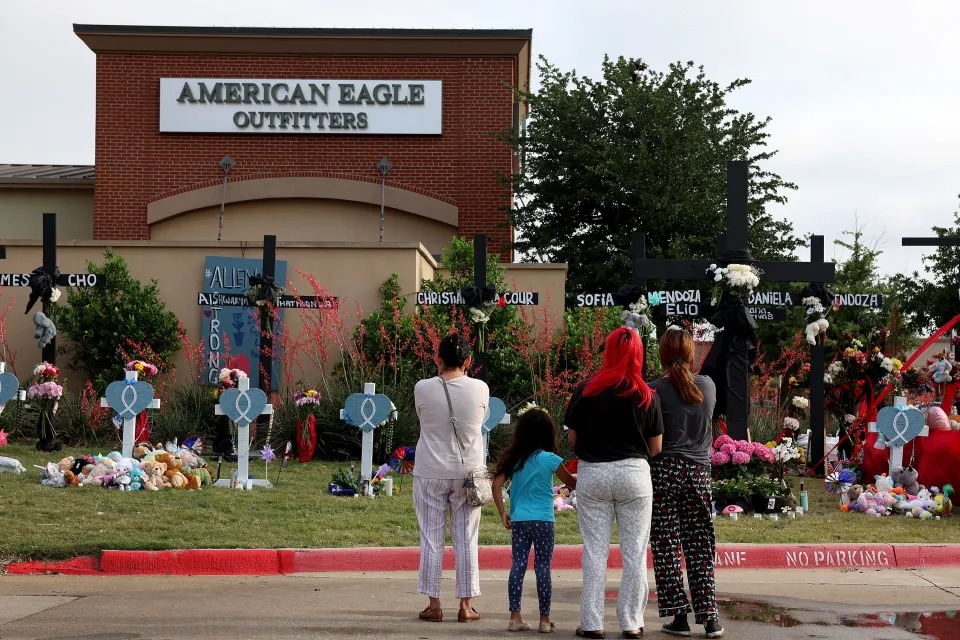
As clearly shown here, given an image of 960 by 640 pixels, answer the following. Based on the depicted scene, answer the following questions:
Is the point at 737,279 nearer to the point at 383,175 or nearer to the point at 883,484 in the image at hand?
the point at 883,484

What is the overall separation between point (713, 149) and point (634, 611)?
751 inches

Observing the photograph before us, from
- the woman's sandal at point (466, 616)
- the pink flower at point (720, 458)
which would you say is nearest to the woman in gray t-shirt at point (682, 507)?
the woman's sandal at point (466, 616)

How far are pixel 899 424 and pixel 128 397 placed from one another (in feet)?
26.5

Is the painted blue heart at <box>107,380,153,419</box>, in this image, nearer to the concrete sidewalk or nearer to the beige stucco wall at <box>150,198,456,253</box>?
the concrete sidewalk

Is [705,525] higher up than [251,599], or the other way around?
[705,525]

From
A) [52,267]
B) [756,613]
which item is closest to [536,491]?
[756,613]

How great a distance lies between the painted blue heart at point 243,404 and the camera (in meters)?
12.5

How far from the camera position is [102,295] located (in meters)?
18.8

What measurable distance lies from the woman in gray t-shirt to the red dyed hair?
0.33 m

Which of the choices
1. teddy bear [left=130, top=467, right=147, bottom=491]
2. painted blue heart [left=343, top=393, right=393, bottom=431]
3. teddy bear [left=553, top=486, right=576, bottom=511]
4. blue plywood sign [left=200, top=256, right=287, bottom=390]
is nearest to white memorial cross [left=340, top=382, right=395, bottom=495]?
painted blue heart [left=343, top=393, right=393, bottom=431]

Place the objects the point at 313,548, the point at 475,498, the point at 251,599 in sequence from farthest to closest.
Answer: the point at 313,548 → the point at 251,599 → the point at 475,498

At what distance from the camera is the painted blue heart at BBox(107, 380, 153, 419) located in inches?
511

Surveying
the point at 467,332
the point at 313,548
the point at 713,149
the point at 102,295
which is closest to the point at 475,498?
the point at 313,548

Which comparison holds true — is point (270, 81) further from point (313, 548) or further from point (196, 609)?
point (196, 609)
